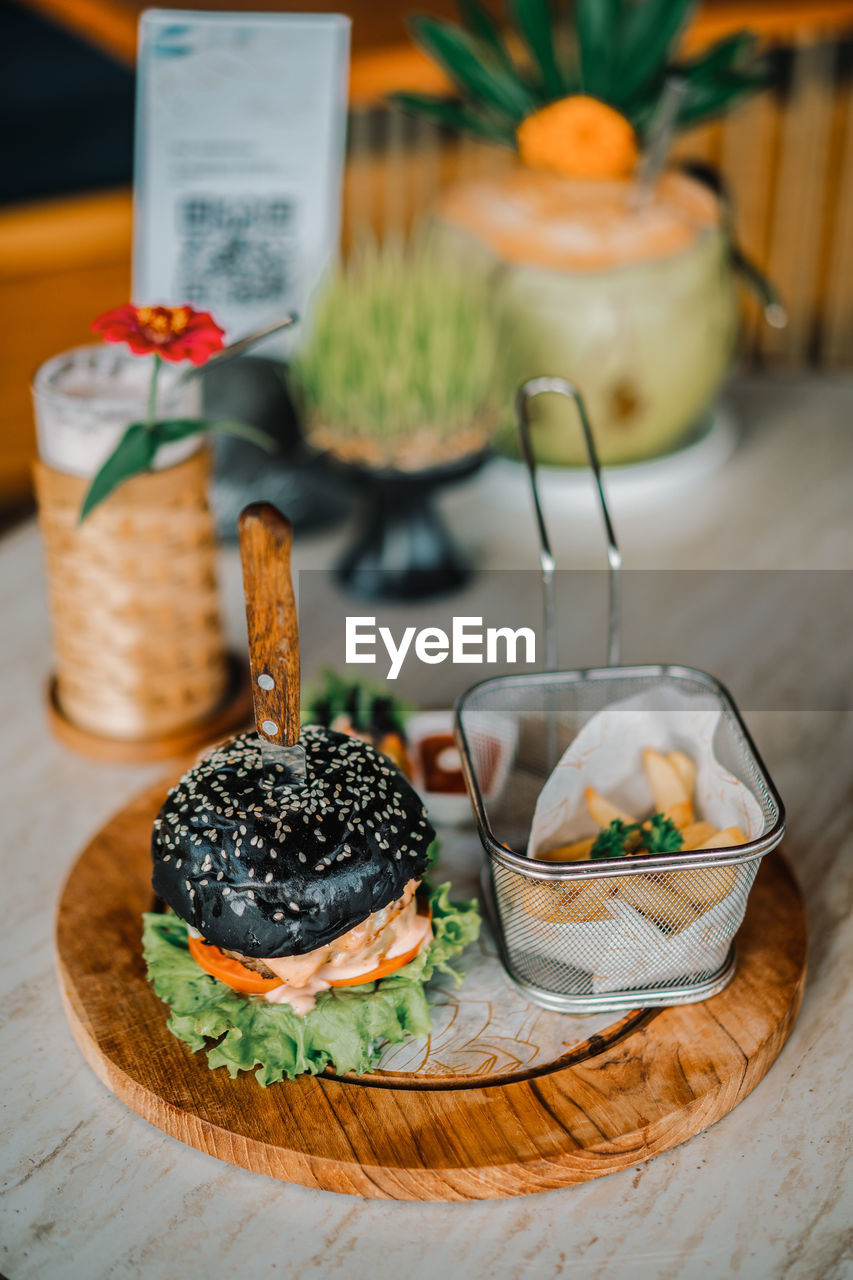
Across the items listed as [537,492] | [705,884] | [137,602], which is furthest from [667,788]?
[137,602]

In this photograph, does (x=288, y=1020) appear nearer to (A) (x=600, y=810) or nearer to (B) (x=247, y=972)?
(B) (x=247, y=972)

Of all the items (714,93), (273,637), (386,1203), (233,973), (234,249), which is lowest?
(386,1203)

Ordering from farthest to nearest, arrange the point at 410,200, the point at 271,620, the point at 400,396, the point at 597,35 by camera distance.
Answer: the point at 410,200 < the point at 597,35 < the point at 400,396 < the point at 271,620

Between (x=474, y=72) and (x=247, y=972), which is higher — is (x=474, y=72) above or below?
above

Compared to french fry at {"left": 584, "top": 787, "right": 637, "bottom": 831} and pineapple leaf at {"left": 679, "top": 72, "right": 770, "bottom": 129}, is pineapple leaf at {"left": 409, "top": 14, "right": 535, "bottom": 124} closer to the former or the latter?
pineapple leaf at {"left": 679, "top": 72, "right": 770, "bottom": 129}

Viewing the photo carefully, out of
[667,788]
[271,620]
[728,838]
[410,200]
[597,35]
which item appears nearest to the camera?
[271,620]

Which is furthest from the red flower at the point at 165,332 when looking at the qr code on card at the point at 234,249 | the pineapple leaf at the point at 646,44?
the pineapple leaf at the point at 646,44

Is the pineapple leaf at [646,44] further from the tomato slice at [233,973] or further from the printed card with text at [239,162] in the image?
the tomato slice at [233,973]

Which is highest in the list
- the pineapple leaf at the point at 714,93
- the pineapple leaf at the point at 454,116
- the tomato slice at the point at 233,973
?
the pineapple leaf at the point at 714,93
